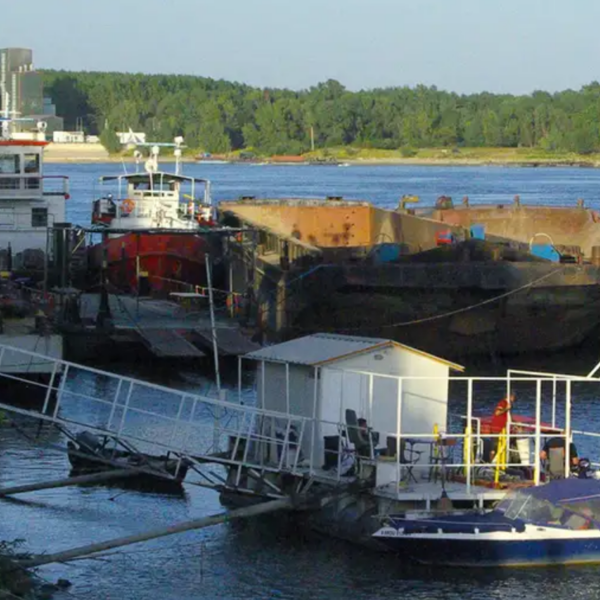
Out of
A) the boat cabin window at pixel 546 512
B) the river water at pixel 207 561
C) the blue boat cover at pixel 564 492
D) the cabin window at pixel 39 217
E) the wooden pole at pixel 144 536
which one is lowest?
the river water at pixel 207 561

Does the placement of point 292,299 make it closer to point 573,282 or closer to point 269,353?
point 573,282

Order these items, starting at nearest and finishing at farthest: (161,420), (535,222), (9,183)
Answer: (161,420)
(9,183)
(535,222)

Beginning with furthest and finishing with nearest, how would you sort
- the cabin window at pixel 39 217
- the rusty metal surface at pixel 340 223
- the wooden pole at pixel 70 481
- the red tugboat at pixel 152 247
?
the rusty metal surface at pixel 340 223 → the red tugboat at pixel 152 247 → the cabin window at pixel 39 217 → the wooden pole at pixel 70 481

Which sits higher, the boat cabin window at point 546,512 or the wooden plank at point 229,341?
the boat cabin window at point 546,512

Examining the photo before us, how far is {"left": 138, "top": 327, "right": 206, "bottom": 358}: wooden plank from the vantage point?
34800 mm

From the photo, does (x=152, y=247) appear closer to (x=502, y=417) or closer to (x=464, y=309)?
(x=464, y=309)

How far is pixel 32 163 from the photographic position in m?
43.5

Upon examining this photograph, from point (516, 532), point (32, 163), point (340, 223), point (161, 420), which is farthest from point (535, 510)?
point (340, 223)

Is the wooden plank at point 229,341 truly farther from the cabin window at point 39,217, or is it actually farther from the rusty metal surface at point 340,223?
the rusty metal surface at point 340,223

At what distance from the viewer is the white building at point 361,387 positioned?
20281 mm

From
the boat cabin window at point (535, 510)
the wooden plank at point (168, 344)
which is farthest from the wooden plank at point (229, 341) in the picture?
the boat cabin window at point (535, 510)

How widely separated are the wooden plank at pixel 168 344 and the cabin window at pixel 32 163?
9.05 meters

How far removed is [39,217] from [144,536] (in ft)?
84.8

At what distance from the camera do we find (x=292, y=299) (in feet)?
129
